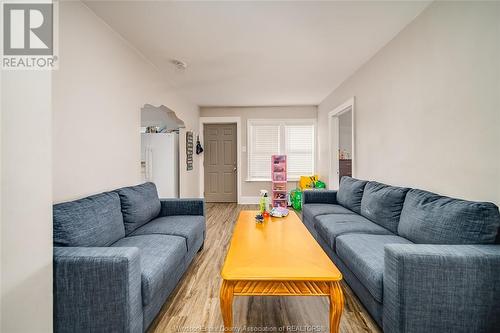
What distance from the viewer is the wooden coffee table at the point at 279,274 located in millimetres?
1309

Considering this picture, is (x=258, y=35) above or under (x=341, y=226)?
above

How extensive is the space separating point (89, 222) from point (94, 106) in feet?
3.66

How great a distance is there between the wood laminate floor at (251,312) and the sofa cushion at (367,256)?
284 millimetres

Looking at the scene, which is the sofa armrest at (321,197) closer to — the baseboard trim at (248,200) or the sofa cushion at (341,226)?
the sofa cushion at (341,226)

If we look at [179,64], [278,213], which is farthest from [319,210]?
[179,64]

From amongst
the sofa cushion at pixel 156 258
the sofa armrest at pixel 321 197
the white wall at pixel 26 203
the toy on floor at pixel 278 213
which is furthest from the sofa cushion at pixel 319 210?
the white wall at pixel 26 203

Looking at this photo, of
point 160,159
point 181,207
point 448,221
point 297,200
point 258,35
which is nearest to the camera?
point 448,221

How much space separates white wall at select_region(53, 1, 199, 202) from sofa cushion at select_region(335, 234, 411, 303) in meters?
2.24

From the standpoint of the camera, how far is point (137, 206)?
2275 millimetres

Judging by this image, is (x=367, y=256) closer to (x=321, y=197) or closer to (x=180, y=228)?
(x=180, y=228)

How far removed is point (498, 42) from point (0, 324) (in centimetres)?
307

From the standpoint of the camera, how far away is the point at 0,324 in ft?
3.23

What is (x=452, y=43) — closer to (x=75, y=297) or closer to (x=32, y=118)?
(x=32, y=118)

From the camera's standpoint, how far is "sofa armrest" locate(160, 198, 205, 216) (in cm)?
280
